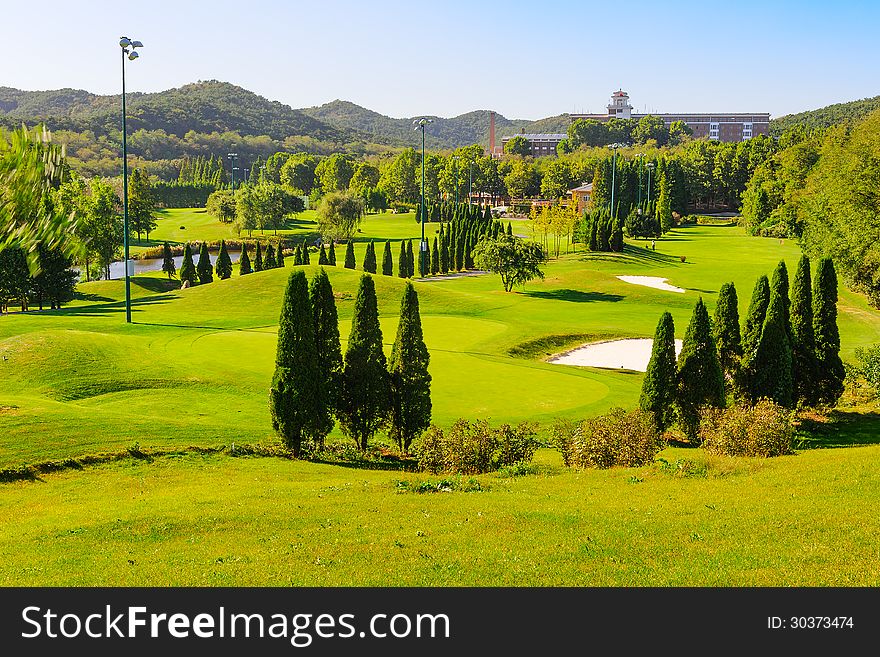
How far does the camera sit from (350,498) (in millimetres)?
16453

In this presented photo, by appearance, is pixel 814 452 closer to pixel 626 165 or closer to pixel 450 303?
pixel 450 303

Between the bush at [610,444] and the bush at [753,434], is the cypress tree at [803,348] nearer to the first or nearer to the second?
the bush at [753,434]

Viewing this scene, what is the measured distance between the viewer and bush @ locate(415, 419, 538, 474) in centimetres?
2073

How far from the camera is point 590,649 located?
8.47 metres

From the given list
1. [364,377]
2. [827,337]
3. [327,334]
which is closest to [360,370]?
[364,377]

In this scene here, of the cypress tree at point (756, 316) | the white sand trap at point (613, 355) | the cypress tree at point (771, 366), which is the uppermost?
the cypress tree at point (756, 316)

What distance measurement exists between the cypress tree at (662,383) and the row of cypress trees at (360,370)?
7115mm

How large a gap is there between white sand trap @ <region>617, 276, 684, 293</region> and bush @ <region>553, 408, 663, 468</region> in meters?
44.5

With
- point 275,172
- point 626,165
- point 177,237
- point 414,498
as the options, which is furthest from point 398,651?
point 275,172

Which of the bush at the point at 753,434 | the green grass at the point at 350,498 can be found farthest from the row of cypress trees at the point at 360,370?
the bush at the point at 753,434

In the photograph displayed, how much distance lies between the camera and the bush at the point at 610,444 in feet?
67.7

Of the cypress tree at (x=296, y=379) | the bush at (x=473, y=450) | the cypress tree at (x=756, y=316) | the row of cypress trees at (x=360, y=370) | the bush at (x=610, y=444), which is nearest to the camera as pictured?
the bush at (x=610, y=444)

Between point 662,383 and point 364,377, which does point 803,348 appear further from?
point 364,377

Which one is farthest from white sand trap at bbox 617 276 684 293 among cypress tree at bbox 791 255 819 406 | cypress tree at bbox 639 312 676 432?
cypress tree at bbox 639 312 676 432
